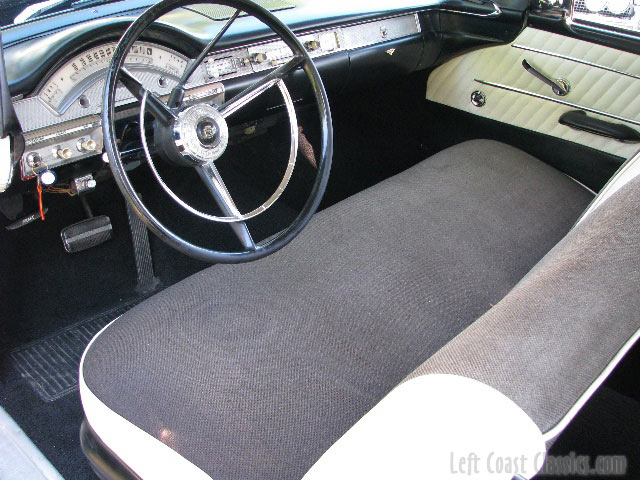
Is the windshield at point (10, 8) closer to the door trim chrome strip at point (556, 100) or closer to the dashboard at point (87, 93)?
the dashboard at point (87, 93)

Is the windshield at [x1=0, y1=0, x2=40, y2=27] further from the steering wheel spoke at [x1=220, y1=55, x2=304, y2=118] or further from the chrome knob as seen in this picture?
the steering wheel spoke at [x1=220, y1=55, x2=304, y2=118]

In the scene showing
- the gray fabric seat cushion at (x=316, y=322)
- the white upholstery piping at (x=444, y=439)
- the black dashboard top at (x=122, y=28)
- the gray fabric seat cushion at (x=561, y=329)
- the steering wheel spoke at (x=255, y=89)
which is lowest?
the gray fabric seat cushion at (x=316, y=322)

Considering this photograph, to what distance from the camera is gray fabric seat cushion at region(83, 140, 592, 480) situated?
1138mm

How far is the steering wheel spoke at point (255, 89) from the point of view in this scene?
4.51 ft

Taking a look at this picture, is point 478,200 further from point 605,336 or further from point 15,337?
point 15,337

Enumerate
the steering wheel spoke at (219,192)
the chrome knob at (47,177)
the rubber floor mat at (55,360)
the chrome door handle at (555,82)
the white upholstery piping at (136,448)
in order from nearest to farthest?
the white upholstery piping at (136,448), the steering wheel spoke at (219,192), the chrome knob at (47,177), the rubber floor mat at (55,360), the chrome door handle at (555,82)

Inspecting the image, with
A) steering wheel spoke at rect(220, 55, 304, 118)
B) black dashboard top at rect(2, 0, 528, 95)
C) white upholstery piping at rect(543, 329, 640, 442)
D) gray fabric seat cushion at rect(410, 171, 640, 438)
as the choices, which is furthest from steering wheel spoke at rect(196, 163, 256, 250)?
white upholstery piping at rect(543, 329, 640, 442)

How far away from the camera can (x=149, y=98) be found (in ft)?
4.17

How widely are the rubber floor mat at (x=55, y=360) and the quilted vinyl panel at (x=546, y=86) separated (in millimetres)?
1555

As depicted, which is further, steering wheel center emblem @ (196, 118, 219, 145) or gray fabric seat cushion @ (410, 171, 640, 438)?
steering wheel center emblem @ (196, 118, 219, 145)

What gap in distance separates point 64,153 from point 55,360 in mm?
708

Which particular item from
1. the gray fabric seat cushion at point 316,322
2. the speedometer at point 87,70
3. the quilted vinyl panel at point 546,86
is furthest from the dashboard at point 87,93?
the quilted vinyl panel at point 546,86

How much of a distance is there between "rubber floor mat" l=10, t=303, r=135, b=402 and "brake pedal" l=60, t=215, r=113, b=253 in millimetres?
245

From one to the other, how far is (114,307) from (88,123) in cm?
79
